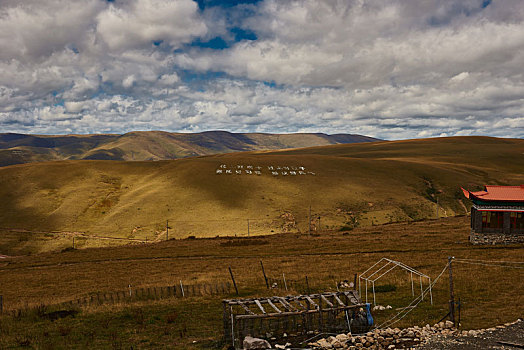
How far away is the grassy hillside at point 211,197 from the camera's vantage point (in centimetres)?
9738

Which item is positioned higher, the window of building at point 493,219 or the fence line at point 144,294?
the window of building at point 493,219

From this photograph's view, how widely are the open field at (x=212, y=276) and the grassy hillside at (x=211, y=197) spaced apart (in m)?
18.7

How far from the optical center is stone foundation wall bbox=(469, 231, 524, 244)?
54.5m

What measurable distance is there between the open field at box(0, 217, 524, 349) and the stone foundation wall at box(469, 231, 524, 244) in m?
2.22

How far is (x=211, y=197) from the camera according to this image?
114812mm

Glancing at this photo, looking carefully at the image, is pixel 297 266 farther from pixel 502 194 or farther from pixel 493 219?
pixel 502 194

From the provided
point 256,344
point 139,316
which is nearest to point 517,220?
point 256,344

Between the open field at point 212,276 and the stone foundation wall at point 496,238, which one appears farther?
the stone foundation wall at point 496,238

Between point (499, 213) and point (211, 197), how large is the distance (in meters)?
78.5

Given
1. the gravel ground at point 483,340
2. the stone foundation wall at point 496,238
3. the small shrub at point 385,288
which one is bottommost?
the small shrub at point 385,288

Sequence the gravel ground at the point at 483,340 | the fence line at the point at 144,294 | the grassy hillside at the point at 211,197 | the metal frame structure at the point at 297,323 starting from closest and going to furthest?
the gravel ground at the point at 483,340, the metal frame structure at the point at 297,323, the fence line at the point at 144,294, the grassy hillside at the point at 211,197

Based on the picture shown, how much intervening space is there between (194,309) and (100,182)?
379 ft

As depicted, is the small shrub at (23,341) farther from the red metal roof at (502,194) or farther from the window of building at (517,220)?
the window of building at (517,220)

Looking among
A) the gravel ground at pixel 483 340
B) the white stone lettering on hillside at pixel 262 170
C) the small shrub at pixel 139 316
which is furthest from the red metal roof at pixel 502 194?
the white stone lettering on hillside at pixel 262 170
